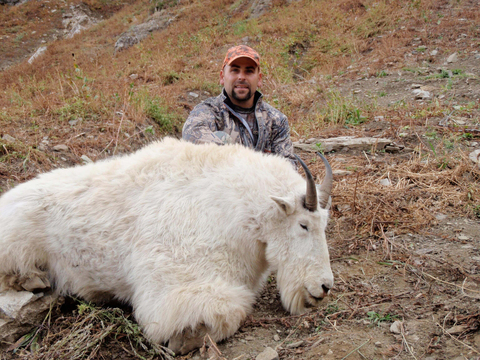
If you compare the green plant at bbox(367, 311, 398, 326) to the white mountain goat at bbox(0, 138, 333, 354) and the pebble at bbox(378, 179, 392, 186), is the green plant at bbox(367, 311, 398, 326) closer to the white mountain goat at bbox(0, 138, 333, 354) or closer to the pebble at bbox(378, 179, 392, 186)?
the white mountain goat at bbox(0, 138, 333, 354)

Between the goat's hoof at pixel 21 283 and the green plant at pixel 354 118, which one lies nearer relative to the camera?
the goat's hoof at pixel 21 283

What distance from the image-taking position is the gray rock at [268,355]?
2602mm

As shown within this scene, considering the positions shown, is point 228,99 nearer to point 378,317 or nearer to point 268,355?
point 378,317

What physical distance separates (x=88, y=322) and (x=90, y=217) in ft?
3.05

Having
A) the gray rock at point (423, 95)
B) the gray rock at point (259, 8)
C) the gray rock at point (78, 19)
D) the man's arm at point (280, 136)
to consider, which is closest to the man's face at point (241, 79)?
the man's arm at point (280, 136)

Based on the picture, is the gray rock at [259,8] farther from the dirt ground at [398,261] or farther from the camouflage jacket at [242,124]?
the camouflage jacket at [242,124]

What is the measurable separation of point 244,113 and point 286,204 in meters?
2.72

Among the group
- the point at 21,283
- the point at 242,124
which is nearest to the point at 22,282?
the point at 21,283

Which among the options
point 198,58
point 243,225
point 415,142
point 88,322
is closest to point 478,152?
point 415,142

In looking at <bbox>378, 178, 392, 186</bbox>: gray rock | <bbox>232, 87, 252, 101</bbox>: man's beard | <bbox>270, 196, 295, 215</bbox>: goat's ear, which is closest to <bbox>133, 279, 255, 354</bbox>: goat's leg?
<bbox>270, 196, 295, 215</bbox>: goat's ear

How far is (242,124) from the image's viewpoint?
5355mm

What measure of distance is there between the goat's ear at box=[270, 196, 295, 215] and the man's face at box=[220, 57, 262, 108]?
8.54 ft

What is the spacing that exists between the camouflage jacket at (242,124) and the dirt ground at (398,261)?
112 centimetres

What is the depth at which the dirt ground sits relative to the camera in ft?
8.82
